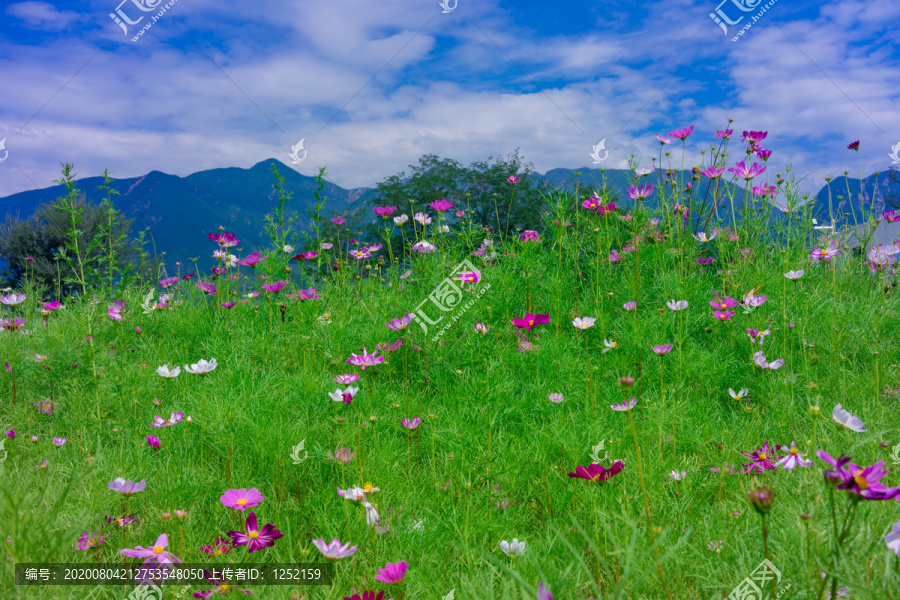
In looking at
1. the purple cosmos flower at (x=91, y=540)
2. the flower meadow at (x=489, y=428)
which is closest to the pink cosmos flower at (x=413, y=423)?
the flower meadow at (x=489, y=428)

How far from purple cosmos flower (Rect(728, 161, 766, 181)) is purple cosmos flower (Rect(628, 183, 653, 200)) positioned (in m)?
0.56

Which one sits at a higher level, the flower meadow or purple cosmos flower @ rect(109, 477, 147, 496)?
purple cosmos flower @ rect(109, 477, 147, 496)

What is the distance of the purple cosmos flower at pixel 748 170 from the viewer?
10.7 ft

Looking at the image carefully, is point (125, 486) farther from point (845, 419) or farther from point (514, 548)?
point (845, 419)

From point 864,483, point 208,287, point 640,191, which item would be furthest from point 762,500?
point 208,287

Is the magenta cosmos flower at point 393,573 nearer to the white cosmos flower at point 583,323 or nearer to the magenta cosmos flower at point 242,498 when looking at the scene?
the magenta cosmos flower at point 242,498

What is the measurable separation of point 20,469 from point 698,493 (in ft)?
7.86

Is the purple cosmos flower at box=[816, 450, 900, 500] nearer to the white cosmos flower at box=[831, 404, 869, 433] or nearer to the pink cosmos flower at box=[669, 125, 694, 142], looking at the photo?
the white cosmos flower at box=[831, 404, 869, 433]

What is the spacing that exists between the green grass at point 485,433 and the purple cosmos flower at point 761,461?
0.06m

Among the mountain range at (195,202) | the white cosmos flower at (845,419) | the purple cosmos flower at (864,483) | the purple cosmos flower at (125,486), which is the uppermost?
the purple cosmos flower at (864,483)

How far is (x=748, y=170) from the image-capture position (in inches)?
130

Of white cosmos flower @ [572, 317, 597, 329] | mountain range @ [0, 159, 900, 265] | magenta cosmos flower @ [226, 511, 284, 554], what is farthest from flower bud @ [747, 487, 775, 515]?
mountain range @ [0, 159, 900, 265]

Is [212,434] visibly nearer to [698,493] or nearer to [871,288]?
[698,493]
